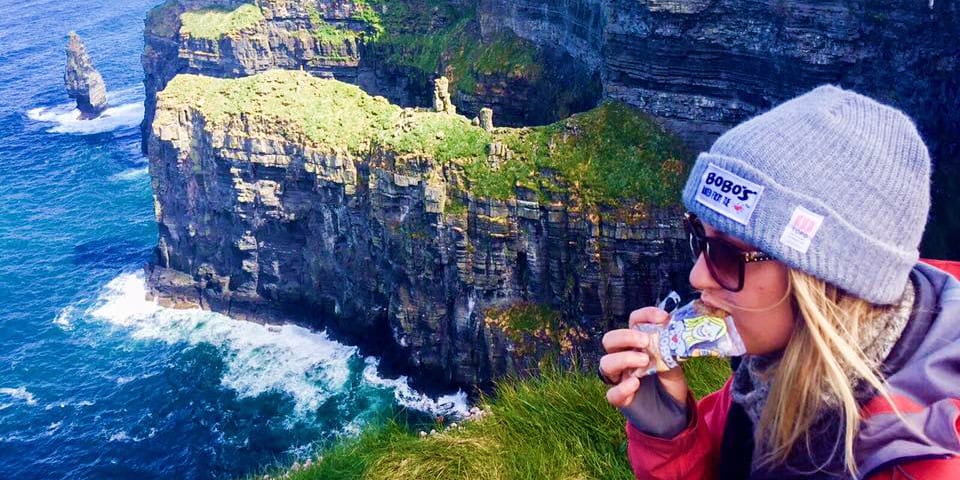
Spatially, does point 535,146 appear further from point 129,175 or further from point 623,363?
point 129,175

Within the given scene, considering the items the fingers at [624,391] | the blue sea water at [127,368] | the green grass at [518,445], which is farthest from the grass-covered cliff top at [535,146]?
the fingers at [624,391]

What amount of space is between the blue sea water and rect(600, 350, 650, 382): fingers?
71.8 feet

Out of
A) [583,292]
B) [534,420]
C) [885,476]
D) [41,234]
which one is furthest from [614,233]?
[41,234]

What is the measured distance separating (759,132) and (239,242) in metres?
44.2

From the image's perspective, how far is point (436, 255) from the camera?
35.3 meters

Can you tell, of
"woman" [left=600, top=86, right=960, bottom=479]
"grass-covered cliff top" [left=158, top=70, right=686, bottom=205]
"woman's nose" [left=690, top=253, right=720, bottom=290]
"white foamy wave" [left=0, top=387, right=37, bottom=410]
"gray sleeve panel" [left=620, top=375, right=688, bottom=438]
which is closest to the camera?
"woman" [left=600, top=86, right=960, bottom=479]

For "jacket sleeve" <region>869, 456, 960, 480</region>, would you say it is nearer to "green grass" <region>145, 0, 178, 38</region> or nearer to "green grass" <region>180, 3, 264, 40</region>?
"green grass" <region>180, 3, 264, 40</region>

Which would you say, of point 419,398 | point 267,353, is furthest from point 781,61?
point 267,353

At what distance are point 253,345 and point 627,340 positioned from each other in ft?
148

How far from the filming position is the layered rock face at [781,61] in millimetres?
26234

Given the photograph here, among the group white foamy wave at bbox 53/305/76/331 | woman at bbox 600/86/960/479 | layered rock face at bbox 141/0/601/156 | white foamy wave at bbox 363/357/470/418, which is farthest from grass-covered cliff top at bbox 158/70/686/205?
woman at bbox 600/86/960/479

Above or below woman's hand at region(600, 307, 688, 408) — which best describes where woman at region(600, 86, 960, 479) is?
above

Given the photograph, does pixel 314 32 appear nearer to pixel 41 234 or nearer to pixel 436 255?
pixel 41 234

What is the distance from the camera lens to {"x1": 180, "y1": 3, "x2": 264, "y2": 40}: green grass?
63969 millimetres
